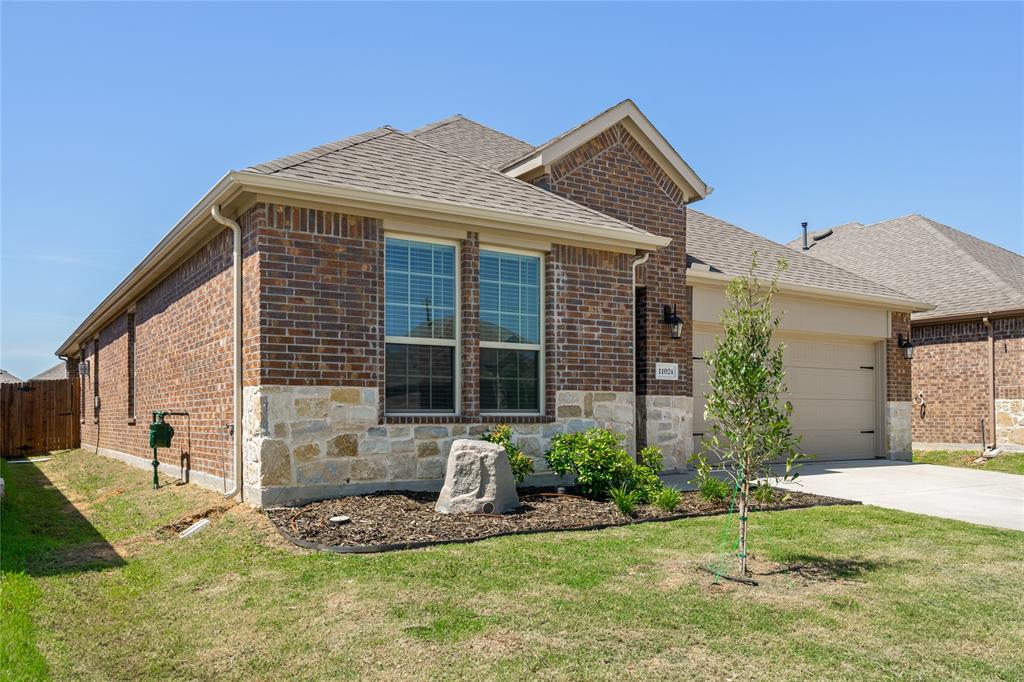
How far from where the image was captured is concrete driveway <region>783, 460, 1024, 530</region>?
8.80 meters

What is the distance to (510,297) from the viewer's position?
32.3 feet

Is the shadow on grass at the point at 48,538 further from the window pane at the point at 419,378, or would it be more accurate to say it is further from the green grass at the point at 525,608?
the window pane at the point at 419,378

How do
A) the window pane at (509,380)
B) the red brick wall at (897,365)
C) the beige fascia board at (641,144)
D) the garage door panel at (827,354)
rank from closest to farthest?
the window pane at (509,380), the beige fascia board at (641,144), the garage door panel at (827,354), the red brick wall at (897,365)

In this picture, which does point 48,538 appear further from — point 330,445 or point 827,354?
point 827,354

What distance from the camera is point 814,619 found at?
194 inches

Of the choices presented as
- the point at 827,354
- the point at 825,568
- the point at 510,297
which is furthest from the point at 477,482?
the point at 827,354

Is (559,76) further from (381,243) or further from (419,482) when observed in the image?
(419,482)

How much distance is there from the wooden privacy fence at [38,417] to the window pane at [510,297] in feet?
56.0

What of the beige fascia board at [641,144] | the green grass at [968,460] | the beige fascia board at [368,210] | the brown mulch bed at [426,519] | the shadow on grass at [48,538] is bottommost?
the green grass at [968,460]

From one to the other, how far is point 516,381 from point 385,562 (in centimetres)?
419

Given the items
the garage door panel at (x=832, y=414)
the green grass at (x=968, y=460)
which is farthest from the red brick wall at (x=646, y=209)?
the green grass at (x=968, y=460)

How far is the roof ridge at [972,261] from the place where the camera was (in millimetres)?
16875

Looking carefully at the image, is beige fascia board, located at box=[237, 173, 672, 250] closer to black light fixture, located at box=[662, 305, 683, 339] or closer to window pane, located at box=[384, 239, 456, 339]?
window pane, located at box=[384, 239, 456, 339]

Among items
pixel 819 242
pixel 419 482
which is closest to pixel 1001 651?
pixel 419 482
